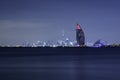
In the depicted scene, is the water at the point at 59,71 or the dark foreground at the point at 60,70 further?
the dark foreground at the point at 60,70

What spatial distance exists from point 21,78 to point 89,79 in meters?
10.6

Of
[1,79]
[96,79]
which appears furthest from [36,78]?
[96,79]

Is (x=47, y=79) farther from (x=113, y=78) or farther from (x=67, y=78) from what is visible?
(x=113, y=78)

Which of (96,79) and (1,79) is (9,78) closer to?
(1,79)

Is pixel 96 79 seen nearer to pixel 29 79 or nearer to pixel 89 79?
pixel 89 79

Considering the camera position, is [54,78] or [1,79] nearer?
[1,79]

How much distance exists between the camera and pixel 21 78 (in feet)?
173

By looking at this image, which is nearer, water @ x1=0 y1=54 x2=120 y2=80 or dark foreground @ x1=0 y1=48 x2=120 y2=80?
water @ x1=0 y1=54 x2=120 y2=80

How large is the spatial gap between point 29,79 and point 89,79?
30.9 ft

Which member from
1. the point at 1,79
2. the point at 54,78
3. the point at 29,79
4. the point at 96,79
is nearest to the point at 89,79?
the point at 96,79

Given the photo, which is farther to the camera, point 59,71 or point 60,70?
point 60,70

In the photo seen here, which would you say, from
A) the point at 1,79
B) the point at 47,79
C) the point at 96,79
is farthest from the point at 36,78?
the point at 96,79

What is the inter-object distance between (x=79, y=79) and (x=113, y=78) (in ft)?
17.4

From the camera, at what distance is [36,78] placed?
53.3m
